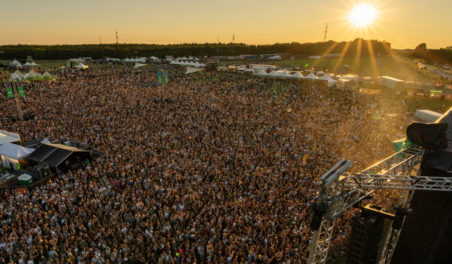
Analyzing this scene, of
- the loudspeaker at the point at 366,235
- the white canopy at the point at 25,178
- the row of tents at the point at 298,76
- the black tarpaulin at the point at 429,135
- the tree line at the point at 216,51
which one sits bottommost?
the white canopy at the point at 25,178

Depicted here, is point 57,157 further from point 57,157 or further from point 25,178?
point 25,178

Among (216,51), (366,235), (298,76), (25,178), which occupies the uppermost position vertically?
(216,51)

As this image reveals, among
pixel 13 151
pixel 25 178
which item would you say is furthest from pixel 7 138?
pixel 25 178

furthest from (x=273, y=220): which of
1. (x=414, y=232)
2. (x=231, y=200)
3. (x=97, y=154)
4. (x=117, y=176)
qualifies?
(x=97, y=154)

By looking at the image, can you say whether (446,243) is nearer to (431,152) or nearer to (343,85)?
(431,152)

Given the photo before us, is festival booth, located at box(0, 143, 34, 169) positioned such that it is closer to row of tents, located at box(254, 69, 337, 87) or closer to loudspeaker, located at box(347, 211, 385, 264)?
loudspeaker, located at box(347, 211, 385, 264)

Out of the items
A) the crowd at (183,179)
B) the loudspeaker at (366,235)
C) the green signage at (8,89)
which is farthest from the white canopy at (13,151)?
the loudspeaker at (366,235)

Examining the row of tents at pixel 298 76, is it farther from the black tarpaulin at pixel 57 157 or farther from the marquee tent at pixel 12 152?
the marquee tent at pixel 12 152
